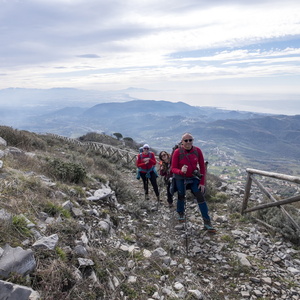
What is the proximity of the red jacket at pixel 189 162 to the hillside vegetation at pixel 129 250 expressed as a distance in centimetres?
135

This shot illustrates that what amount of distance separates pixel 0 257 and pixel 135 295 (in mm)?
1629

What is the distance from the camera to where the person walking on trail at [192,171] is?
5.30m

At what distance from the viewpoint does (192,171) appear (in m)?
5.33

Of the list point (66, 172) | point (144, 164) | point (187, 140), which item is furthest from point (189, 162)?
point (66, 172)

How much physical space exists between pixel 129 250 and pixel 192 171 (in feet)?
7.37

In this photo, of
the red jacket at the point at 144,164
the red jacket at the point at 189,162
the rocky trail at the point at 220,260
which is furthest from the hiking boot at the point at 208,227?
the red jacket at the point at 144,164

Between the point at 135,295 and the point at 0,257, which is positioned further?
the point at 135,295

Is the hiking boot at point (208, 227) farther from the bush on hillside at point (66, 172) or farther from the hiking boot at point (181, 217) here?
the bush on hillside at point (66, 172)

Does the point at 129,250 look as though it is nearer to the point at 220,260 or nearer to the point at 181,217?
the point at 220,260

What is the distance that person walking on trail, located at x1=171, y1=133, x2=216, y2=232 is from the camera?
209 inches

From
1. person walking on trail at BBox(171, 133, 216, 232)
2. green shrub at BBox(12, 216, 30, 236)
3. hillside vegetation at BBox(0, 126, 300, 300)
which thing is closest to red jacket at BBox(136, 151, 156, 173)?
hillside vegetation at BBox(0, 126, 300, 300)

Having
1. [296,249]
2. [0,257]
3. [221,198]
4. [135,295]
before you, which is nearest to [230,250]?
[296,249]

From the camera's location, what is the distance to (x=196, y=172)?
527cm

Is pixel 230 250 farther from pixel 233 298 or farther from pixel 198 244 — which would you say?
pixel 233 298
